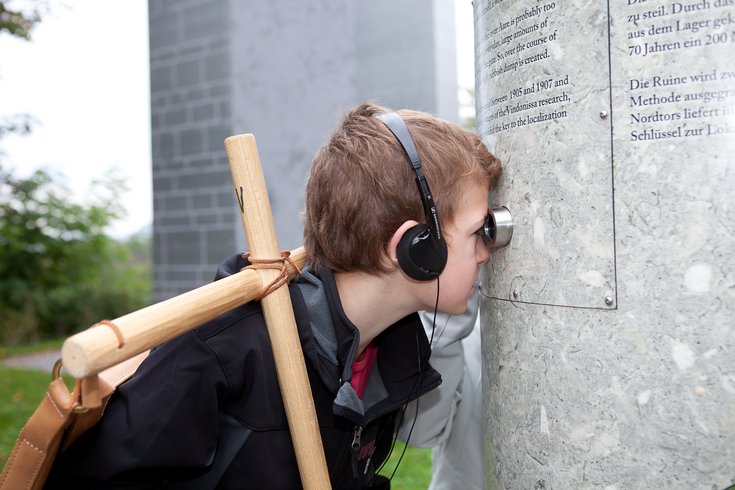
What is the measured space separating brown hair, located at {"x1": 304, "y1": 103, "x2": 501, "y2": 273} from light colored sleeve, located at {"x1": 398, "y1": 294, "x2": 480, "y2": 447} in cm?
45

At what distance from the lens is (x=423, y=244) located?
5.59 ft

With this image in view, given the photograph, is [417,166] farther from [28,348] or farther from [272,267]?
[28,348]

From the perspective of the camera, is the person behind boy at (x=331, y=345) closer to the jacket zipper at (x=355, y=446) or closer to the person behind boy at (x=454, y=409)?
the jacket zipper at (x=355, y=446)

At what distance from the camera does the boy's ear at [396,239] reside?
1.74 metres

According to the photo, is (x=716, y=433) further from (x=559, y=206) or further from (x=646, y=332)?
(x=559, y=206)

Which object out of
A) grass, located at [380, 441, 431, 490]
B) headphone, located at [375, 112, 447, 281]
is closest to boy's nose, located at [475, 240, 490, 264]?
headphone, located at [375, 112, 447, 281]

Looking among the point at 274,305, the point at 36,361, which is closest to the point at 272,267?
the point at 274,305

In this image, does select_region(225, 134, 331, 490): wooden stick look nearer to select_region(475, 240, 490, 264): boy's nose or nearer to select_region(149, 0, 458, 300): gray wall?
select_region(475, 240, 490, 264): boy's nose

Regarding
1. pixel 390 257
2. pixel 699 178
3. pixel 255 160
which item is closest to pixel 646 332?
pixel 699 178

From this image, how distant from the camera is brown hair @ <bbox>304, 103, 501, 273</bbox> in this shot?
177 centimetres

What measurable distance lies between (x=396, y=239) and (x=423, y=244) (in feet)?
0.30

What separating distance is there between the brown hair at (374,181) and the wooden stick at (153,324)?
304mm

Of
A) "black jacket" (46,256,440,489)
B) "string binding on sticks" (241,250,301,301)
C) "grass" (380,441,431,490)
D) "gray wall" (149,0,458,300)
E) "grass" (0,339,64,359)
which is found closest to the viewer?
"black jacket" (46,256,440,489)

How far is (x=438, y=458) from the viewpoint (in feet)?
8.04
